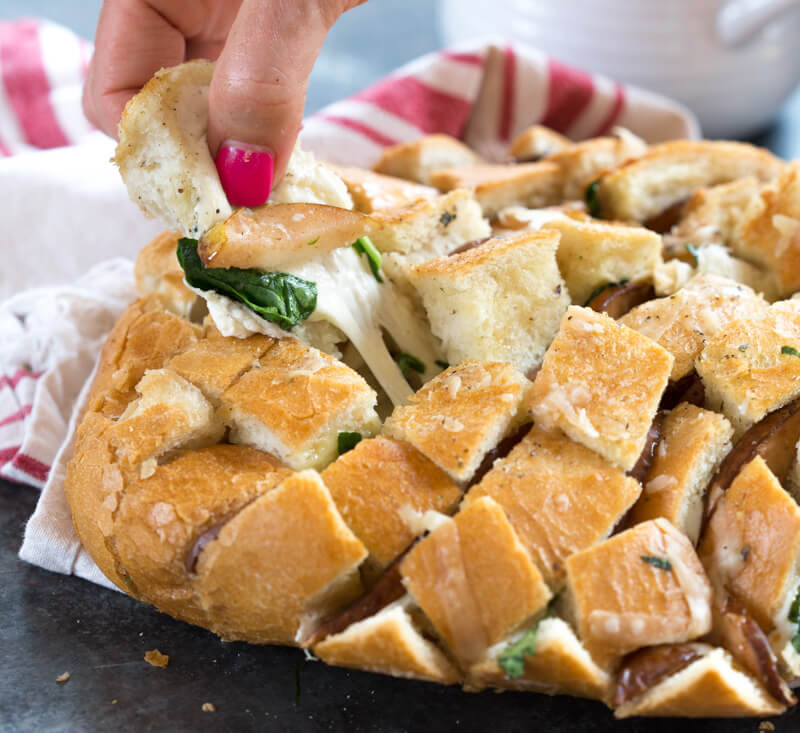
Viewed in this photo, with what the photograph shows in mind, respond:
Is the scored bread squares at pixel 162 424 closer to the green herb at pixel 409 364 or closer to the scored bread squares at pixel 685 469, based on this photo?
the green herb at pixel 409 364

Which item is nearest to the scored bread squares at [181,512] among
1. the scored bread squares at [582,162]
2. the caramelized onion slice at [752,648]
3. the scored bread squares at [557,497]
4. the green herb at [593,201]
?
the scored bread squares at [557,497]

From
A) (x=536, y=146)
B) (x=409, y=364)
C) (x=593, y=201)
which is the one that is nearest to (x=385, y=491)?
(x=409, y=364)

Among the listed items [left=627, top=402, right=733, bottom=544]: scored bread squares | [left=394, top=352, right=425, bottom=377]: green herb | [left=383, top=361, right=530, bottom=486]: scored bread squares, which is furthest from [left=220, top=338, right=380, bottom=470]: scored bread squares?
[left=627, top=402, right=733, bottom=544]: scored bread squares

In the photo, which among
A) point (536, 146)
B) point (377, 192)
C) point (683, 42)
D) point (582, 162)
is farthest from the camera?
point (683, 42)

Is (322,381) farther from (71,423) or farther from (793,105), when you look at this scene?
(793,105)

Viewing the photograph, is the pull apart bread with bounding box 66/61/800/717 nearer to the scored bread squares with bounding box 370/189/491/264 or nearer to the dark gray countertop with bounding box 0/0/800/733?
the scored bread squares with bounding box 370/189/491/264

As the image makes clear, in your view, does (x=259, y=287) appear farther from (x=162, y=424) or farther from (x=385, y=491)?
(x=385, y=491)
